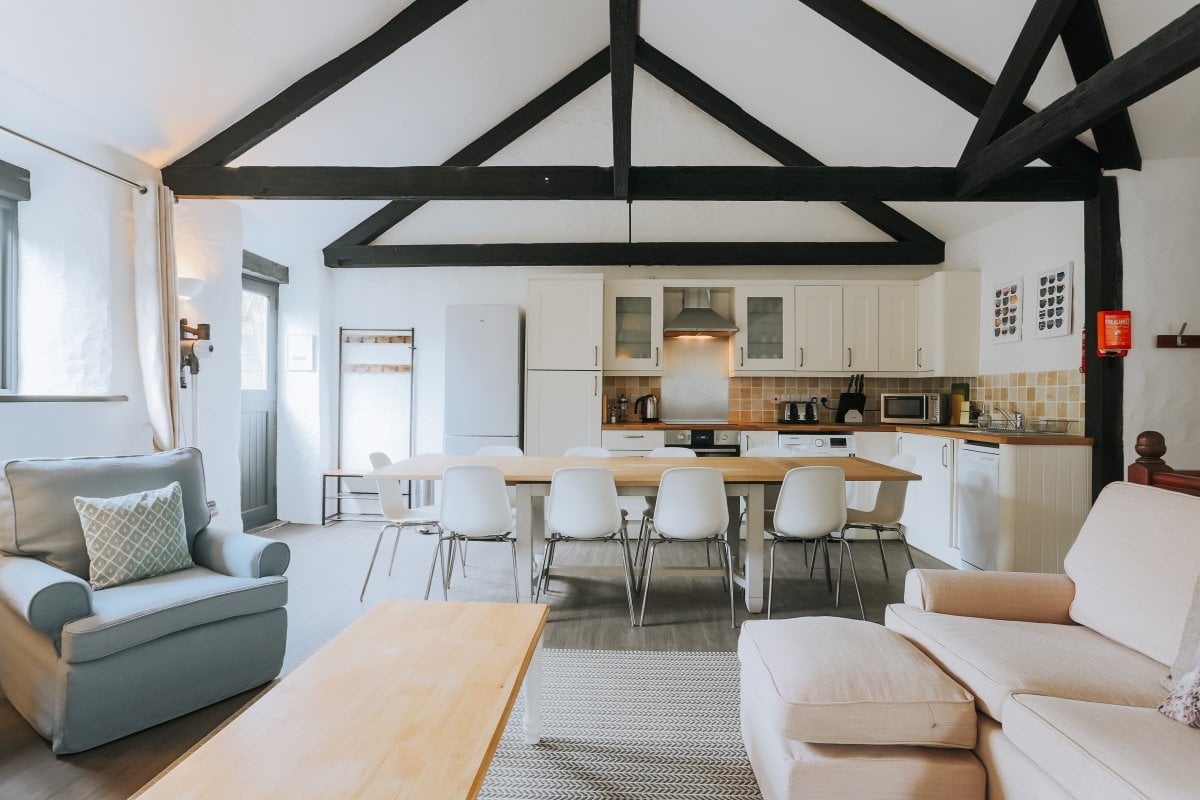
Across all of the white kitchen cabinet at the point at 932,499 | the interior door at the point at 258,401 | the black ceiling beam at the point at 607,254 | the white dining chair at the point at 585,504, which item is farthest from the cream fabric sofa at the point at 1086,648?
the interior door at the point at 258,401

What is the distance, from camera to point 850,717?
4.89 feet

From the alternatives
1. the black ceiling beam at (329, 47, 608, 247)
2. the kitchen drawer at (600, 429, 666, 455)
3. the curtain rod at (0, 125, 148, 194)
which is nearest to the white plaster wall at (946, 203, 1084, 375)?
the kitchen drawer at (600, 429, 666, 455)

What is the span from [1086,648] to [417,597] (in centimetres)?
303

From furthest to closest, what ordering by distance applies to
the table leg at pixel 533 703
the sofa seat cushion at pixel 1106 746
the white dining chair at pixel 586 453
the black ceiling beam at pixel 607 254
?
the black ceiling beam at pixel 607 254 → the white dining chair at pixel 586 453 → the table leg at pixel 533 703 → the sofa seat cushion at pixel 1106 746

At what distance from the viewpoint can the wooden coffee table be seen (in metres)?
1.17

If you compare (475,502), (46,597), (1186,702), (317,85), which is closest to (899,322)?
(475,502)

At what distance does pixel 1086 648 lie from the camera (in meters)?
1.74

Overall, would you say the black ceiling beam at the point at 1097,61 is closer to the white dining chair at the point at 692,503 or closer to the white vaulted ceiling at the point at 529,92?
the white vaulted ceiling at the point at 529,92

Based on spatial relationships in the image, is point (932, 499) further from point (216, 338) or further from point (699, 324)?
point (216, 338)

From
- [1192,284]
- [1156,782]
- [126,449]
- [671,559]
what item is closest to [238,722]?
[1156,782]

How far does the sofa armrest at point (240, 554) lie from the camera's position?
2430 millimetres

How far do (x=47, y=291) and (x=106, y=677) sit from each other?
7.19 feet

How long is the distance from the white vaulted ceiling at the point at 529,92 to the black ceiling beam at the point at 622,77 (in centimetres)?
152

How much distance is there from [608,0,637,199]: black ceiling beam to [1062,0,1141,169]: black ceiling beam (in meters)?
2.14
